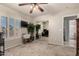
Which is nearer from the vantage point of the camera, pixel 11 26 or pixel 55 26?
pixel 11 26

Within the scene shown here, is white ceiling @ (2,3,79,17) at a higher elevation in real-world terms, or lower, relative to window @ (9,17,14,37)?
higher

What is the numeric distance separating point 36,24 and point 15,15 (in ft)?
1.84

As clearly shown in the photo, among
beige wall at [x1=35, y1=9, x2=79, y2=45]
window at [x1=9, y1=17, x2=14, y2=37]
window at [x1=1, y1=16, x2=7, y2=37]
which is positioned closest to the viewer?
window at [x1=1, y1=16, x2=7, y2=37]

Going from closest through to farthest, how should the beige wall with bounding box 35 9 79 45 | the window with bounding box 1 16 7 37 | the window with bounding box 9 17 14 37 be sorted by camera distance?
1. the window with bounding box 1 16 7 37
2. the window with bounding box 9 17 14 37
3. the beige wall with bounding box 35 9 79 45

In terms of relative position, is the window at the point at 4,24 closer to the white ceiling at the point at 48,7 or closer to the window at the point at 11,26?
the window at the point at 11,26

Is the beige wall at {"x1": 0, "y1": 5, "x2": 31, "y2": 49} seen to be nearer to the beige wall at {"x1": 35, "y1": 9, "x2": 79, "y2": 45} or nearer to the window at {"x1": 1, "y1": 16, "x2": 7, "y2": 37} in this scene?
the window at {"x1": 1, "y1": 16, "x2": 7, "y2": 37}

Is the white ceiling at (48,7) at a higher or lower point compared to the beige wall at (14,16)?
higher

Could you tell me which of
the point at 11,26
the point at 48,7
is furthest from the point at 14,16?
the point at 48,7

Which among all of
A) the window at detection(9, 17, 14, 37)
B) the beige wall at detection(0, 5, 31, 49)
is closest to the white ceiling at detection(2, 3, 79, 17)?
the beige wall at detection(0, 5, 31, 49)

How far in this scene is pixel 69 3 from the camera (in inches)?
82.8

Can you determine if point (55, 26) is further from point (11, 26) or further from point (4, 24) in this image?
point (4, 24)

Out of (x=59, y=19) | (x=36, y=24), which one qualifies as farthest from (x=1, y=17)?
(x=59, y=19)


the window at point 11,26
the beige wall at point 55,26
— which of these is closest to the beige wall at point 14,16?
the window at point 11,26

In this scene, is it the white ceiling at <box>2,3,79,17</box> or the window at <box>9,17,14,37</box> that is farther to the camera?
the window at <box>9,17,14,37</box>
